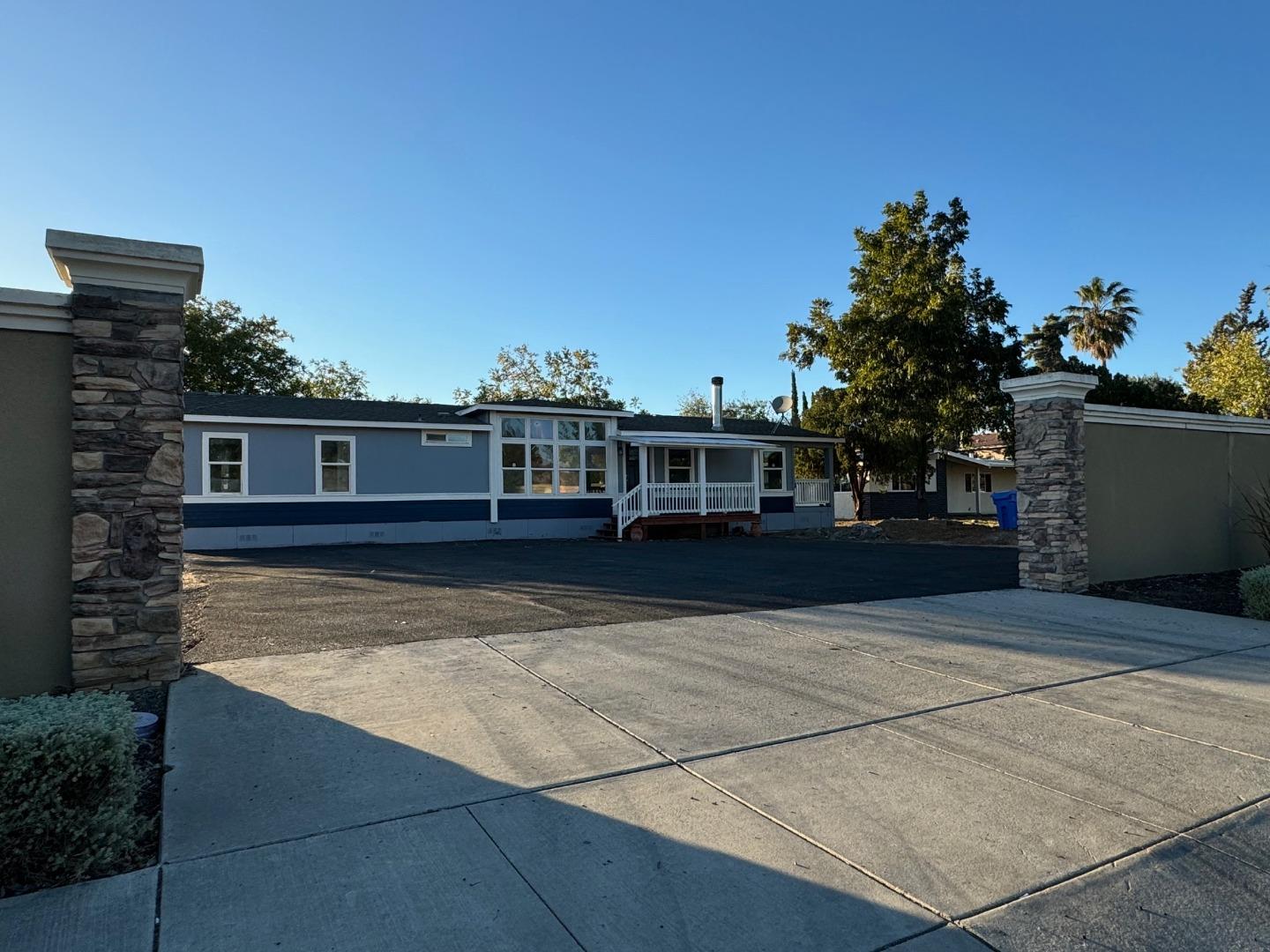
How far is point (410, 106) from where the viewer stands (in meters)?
11.9

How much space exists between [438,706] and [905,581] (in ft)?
25.6

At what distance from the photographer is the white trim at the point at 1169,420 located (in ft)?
31.7

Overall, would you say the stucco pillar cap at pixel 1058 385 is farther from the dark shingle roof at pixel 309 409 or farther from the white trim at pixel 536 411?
the dark shingle roof at pixel 309 409

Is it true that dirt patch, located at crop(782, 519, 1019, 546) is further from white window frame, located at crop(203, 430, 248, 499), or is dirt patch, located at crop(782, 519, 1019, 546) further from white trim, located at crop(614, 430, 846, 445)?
white window frame, located at crop(203, 430, 248, 499)

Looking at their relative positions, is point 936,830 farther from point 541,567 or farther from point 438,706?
point 541,567

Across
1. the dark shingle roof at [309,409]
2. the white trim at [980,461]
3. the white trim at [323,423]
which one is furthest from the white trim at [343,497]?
the white trim at [980,461]

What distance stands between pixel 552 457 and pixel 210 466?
7948 mm

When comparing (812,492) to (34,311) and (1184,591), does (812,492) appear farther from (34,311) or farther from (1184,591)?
(34,311)

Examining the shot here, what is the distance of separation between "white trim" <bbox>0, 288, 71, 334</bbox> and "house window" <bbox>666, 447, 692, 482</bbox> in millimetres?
17749

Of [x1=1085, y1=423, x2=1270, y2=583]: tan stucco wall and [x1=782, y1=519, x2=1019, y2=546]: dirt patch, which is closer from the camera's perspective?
[x1=1085, y1=423, x2=1270, y2=583]: tan stucco wall

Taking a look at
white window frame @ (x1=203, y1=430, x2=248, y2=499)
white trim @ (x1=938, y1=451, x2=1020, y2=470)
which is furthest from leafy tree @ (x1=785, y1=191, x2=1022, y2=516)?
white window frame @ (x1=203, y1=430, x2=248, y2=499)

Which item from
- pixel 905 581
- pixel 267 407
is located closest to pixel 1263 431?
pixel 905 581

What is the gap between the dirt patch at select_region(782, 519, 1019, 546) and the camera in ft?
62.0

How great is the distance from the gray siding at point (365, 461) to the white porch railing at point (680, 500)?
3.79m
